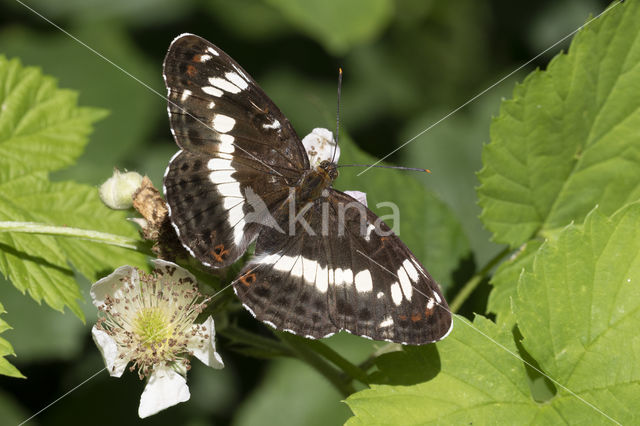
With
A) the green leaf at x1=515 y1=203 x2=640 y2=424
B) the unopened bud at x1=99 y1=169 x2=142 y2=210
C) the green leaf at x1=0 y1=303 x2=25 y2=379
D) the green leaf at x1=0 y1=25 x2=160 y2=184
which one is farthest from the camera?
the green leaf at x1=0 y1=25 x2=160 y2=184

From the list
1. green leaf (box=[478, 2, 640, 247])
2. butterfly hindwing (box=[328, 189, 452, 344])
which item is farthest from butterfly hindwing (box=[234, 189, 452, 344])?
green leaf (box=[478, 2, 640, 247])

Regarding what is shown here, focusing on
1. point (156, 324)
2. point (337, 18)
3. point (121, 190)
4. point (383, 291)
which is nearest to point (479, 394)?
point (383, 291)

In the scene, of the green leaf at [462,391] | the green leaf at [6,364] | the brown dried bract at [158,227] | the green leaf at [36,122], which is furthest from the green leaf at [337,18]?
the green leaf at [6,364]

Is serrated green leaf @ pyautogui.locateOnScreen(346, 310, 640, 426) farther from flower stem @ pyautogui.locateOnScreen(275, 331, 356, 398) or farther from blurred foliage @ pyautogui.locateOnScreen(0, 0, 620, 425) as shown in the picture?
blurred foliage @ pyautogui.locateOnScreen(0, 0, 620, 425)

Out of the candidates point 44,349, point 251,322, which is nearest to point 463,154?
point 251,322

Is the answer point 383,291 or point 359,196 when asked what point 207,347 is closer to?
point 383,291

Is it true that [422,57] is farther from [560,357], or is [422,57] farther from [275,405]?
[560,357]
